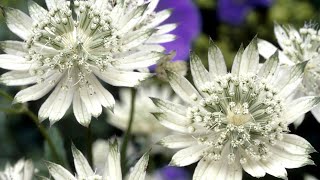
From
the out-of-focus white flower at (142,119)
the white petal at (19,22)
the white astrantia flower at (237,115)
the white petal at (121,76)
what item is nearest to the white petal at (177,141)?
the white astrantia flower at (237,115)

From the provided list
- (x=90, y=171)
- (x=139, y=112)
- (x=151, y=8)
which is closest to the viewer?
(x=90, y=171)

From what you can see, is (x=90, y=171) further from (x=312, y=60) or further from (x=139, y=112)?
(x=139, y=112)

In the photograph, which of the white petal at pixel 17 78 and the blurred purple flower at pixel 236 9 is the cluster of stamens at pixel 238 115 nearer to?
the white petal at pixel 17 78

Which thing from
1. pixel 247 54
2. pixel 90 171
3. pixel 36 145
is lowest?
pixel 36 145

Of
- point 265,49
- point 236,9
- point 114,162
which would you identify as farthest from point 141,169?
point 236,9

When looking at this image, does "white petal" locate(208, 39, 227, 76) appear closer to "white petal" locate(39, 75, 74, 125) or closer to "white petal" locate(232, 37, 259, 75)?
"white petal" locate(232, 37, 259, 75)

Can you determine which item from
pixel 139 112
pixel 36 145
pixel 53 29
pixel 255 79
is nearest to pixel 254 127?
pixel 255 79

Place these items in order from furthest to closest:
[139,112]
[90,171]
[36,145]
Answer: [36,145] → [139,112] → [90,171]
